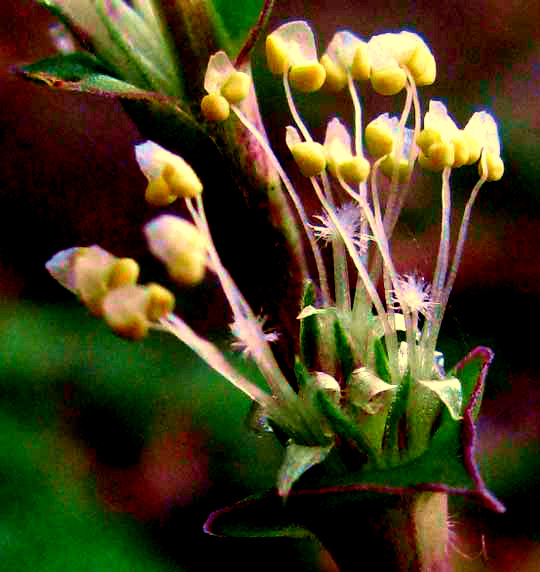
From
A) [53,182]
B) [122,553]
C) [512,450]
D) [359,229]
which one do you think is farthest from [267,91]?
[359,229]

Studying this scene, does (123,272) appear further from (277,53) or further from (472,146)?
(472,146)

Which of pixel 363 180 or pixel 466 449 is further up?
pixel 363 180

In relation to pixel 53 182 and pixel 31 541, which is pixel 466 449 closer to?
pixel 31 541

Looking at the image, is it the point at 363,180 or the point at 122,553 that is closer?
the point at 363,180

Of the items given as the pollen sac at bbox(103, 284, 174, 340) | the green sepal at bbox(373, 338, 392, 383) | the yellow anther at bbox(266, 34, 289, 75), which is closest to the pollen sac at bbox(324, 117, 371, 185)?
A: the yellow anther at bbox(266, 34, 289, 75)

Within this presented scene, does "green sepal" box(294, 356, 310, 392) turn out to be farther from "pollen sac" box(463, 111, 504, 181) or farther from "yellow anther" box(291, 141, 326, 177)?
"pollen sac" box(463, 111, 504, 181)

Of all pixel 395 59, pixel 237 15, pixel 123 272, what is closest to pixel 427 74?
pixel 395 59
